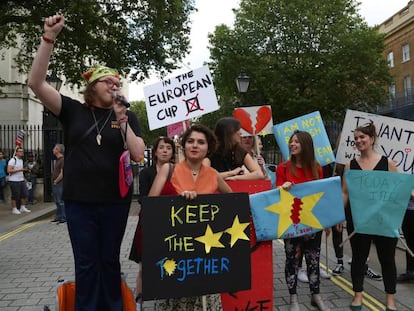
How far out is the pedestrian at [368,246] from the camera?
12.7 ft

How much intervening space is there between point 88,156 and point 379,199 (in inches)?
110

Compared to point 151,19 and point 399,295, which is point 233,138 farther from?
point 151,19

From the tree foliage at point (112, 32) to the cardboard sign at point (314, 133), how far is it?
9.17m

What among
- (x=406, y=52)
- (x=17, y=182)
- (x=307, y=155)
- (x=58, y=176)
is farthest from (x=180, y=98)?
(x=406, y=52)

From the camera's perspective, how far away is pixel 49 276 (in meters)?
5.26

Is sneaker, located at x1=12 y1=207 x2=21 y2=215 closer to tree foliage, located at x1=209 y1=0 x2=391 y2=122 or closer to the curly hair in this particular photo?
the curly hair

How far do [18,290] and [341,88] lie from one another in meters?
23.9

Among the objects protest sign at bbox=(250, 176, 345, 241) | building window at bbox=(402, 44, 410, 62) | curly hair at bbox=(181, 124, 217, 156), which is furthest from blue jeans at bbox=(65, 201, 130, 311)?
building window at bbox=(402, 44, 410, 62)

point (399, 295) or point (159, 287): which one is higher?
point (159, 287)

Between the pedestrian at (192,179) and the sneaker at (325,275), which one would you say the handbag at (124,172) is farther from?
the sneaker at (325,275)

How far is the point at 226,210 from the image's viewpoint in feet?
9.32

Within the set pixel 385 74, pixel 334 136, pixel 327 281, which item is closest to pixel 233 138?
pixel 327 281

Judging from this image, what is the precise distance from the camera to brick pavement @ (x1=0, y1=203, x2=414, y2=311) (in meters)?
4.23

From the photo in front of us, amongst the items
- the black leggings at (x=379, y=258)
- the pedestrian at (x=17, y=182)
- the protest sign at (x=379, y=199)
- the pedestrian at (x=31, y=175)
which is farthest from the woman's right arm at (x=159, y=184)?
the pedestrian at (x=31, y=175)
